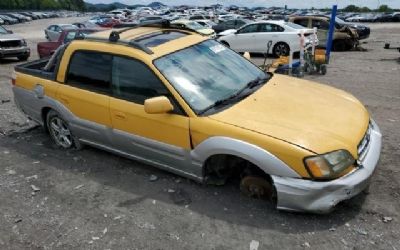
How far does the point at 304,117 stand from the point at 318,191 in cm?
84

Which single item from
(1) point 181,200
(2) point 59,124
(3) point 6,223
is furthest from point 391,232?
(2) point 59,124

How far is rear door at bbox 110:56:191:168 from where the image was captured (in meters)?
4.37

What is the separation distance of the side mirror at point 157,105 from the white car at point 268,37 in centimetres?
1225

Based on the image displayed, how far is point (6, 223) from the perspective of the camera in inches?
166

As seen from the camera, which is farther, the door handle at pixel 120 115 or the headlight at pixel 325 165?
the door handle at pixel 120 115

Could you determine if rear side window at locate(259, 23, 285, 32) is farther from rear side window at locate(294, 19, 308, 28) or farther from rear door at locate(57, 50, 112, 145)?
rear door at locate(57, 50, 112, 145)

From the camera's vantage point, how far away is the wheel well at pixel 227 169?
4.26 metres

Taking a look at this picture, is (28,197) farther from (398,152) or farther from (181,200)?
(398,152)

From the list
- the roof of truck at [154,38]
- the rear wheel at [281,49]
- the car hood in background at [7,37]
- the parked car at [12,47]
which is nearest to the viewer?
the roof of truck at [154,38]

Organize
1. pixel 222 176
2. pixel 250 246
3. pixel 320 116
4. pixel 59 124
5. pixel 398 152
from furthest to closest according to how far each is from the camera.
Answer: pixel 59 124 → pixel 398 152 → pixel 222 176 → pixel 320 116 → pixel 250 246

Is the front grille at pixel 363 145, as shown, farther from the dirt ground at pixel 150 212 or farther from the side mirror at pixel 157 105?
the side mirror at pixel 157 105

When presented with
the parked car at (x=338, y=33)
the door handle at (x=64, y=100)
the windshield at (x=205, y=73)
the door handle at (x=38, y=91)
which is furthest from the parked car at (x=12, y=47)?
the windshield at (x=205, y=73)

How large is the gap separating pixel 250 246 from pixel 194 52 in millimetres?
2455

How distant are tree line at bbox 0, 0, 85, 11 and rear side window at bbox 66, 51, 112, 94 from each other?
355 feet
